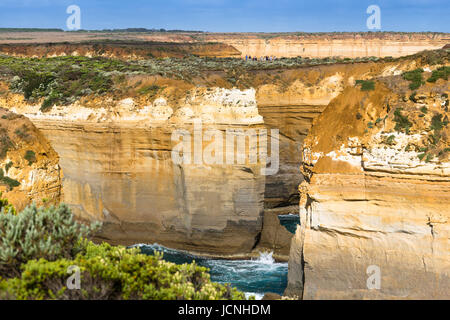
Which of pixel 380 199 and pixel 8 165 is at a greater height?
pixel 8 165

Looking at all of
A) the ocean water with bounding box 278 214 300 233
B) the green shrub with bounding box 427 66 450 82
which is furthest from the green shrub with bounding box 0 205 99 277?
the ocean water with bounding box 278 214 300 233

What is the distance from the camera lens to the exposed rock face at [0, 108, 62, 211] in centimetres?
2433

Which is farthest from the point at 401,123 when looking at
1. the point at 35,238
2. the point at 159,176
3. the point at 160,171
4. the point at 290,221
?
the point at 290,221

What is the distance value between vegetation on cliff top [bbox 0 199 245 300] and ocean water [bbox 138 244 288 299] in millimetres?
11071

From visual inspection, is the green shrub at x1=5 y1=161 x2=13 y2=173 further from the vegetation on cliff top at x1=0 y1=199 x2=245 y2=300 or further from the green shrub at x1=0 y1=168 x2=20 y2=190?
the vegetation on cliff top at x1=0 y1=199 x2=245 y2=300

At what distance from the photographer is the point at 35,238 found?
13.4m

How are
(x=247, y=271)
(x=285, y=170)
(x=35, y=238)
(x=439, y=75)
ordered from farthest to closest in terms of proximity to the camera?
(x=285, y=170), (x=247, y=271), (x=439, y=75), (x=35, y=238)

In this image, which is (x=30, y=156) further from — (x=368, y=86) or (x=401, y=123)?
(x=401, y=123)

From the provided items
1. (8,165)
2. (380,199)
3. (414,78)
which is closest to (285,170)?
(8,165)

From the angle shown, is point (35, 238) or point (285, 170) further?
point (285, 170)

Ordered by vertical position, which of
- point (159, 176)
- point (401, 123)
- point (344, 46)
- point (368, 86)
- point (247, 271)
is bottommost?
point (247, 271)

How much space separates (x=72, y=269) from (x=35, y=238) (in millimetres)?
1561

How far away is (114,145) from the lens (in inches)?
1204

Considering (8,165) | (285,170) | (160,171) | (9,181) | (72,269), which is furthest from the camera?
(285,170)
